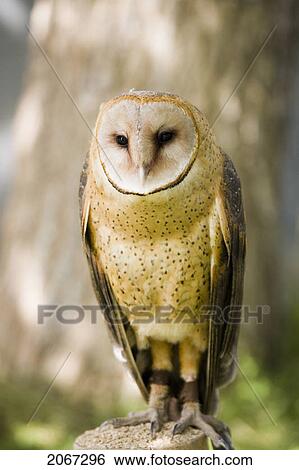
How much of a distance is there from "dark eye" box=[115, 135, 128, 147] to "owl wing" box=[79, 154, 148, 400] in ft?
0.38

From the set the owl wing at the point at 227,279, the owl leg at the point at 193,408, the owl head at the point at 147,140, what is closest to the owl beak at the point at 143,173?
the owl head at the point at 147,140

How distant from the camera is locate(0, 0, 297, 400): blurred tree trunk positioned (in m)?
1.43

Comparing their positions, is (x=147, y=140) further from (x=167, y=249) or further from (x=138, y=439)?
(x=138, y=439)

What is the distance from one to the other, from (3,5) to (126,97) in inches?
26.9

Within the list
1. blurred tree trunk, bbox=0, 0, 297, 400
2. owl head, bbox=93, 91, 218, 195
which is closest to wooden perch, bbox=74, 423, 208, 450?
owl head, bbox=93, 91, 218, 195

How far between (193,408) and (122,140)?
0.48 meters

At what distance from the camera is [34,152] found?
5.06ft

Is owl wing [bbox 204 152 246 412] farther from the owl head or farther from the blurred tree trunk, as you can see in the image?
the blurred tree trunk

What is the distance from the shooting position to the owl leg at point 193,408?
1.02 metres

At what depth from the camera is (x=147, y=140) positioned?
34.6 inches
